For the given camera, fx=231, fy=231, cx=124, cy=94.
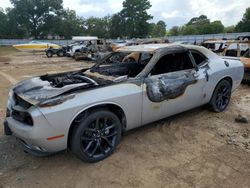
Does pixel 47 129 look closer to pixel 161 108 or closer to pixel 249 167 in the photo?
pixel 161 108

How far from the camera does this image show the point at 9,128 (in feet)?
10.3

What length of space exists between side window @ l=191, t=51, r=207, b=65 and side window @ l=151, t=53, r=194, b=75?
0.22m

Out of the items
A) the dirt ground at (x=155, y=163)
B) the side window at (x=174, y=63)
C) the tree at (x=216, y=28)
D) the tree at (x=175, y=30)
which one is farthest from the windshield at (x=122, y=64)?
the tree at (x=175, y=30)

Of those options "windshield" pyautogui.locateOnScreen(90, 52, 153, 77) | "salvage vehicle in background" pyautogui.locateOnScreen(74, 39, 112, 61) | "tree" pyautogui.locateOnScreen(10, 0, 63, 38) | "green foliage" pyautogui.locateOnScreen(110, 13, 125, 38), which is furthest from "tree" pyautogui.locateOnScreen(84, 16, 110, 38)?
"windshield" pyautogui.locateOnScreen(90, 52, 153, 77)

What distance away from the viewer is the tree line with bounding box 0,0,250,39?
182 ft

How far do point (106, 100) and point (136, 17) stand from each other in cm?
6347

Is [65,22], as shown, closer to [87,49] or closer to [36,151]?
[87,49]

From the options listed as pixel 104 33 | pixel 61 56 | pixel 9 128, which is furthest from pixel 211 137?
pixel 104 33

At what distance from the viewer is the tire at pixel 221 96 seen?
15.9 ft

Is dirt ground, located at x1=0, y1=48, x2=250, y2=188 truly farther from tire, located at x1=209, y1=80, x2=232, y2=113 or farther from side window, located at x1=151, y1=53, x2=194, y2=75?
side window, located at x1=151, y1=53, x2=194, y2=75

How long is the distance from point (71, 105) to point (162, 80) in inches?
62.1

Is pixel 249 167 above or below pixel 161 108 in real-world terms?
below

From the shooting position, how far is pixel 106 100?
10.3 feet

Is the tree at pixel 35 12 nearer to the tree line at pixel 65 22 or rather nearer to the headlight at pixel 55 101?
the tree line at pixel 65 22
